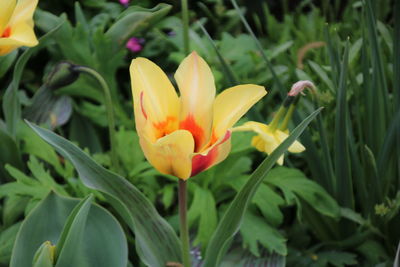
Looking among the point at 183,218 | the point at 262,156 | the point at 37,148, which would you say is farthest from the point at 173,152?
the point at 262,156

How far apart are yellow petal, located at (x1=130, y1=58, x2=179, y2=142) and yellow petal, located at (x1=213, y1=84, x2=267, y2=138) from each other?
0.07 meters

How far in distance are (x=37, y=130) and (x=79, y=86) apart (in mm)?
796

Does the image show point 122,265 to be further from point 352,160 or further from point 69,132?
point 69,132

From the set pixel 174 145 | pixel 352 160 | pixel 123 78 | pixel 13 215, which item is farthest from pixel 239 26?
pixel 174 145

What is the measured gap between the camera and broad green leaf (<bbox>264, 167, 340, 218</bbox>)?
5.18 feet

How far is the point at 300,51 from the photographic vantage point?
1981 millimetres

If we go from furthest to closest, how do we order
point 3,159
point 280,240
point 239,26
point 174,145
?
point 239,26
point 3,159
point 280,240
point 174,145

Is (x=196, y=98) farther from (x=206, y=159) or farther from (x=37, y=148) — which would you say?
(x=37, y=148)

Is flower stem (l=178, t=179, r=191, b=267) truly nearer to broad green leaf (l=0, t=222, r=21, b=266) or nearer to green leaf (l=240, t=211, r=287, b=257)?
green leaf (l=240, t=211, r=287, b=257)

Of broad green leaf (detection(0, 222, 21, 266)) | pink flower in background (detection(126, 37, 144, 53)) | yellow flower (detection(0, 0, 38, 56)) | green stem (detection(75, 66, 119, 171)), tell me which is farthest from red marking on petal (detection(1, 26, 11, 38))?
pink flower in background (detection(126, 37, 144, 53))

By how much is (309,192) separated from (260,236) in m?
0.16

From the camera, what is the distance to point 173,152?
3.34 feet

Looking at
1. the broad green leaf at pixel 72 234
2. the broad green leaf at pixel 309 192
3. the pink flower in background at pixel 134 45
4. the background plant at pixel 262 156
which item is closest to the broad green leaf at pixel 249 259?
the background plant at pixel 262 156

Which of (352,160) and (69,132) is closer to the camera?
(352,160)
